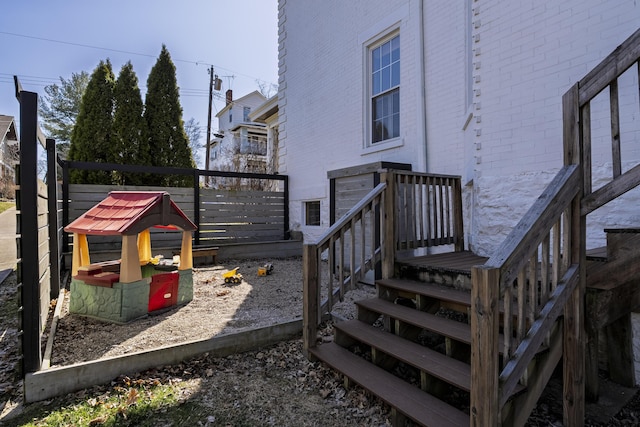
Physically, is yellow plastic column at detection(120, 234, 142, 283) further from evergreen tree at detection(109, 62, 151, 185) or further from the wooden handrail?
evergreen tree at detection(109, 62, 151, 185)

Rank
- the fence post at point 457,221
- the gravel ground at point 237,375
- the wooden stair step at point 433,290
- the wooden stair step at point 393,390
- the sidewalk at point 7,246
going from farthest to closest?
the sidewalk at point 7,246, the fence post at point 457,221, the wooden stair step at point 433,290, the gravel ground at point 237,375, the wooden stair step at point 393,390

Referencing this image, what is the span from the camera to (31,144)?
255 centimetres

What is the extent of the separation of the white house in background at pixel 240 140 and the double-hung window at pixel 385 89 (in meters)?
10.5

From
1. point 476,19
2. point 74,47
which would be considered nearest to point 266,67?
point 74,47

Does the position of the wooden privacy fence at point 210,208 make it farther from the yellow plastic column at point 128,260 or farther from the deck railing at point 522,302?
the deck railing at point 522,302

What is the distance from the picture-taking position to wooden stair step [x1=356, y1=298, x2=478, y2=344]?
96.8 inches

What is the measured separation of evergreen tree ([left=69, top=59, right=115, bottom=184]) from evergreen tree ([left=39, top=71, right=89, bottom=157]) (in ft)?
41.5

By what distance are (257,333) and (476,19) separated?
4.27m

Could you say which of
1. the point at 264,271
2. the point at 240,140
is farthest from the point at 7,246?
the point at 240,140

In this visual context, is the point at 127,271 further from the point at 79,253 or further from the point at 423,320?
the point at 423,320

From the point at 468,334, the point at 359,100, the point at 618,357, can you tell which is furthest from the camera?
the point at 359,100

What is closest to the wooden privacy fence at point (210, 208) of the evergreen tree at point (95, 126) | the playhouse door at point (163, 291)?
the evergreen tree at point (95, 126)

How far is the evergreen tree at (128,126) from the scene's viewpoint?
9.45m

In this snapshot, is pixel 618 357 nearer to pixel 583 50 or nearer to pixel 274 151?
pixel 583 50
